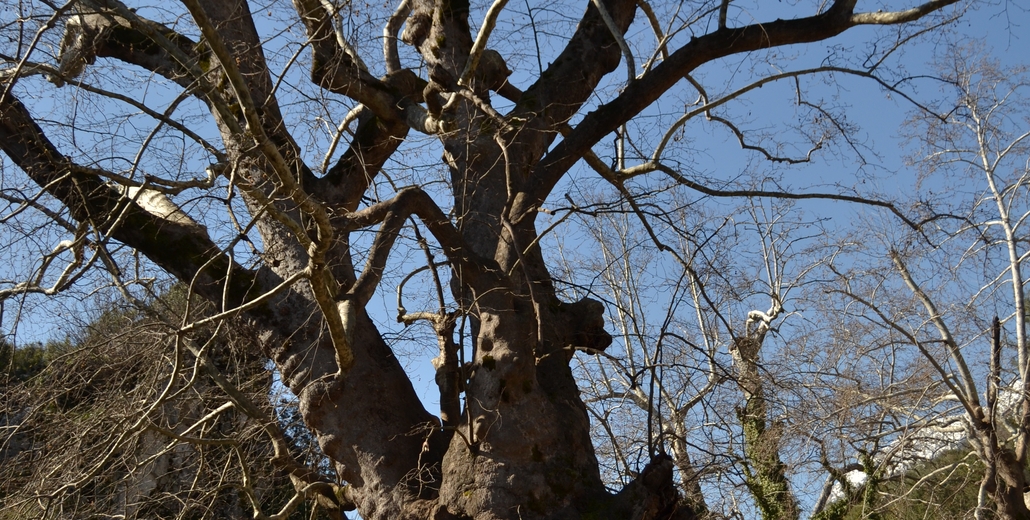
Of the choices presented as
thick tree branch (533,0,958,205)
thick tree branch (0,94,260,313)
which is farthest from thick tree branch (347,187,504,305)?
thick tree branch (0,94,260,313)

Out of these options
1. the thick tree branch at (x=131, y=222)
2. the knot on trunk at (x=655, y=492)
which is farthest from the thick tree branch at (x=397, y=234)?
the knot on trunk at (x=655, y=492)

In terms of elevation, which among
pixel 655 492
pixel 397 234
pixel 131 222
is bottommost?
pixel 655 492

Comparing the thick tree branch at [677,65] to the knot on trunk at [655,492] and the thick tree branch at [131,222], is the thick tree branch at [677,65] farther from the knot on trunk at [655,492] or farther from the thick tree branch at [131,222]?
the thick tree branch at [131,222]

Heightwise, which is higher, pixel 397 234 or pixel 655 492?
pixel 397 234

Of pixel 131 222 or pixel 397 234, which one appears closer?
pixel 397 234

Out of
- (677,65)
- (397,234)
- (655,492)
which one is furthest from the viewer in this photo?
(677,65)

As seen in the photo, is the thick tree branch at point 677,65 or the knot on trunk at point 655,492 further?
the thick tree branch at point 677,65

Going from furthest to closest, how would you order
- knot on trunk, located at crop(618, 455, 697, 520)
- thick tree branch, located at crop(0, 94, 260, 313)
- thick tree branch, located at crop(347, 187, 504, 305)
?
thick tree branch, located at crop(0, 94, 260, 313), thick tree branch, located at crop(347, 187, 504, 305), knot on trunk, located at crop(618, 455, 697, 520)

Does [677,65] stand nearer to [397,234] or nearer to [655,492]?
[397,234]

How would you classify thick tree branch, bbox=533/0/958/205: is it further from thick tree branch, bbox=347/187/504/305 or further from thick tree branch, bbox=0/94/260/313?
thick tree branch, bbox=0/94/260/313

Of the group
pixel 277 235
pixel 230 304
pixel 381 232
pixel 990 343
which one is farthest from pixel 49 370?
pixel 990 343

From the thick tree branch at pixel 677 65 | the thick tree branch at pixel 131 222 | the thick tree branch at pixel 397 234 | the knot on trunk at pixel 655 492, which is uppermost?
the thick tree branch at pixel 677 65

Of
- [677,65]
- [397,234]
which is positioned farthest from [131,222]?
[677,65]

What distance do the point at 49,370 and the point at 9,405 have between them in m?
0.46
